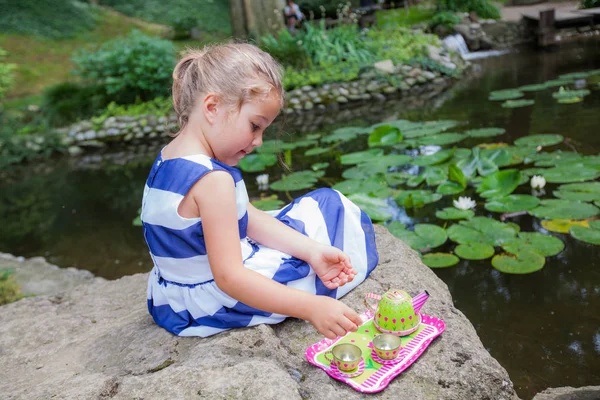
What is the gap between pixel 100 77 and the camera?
7.23 meters

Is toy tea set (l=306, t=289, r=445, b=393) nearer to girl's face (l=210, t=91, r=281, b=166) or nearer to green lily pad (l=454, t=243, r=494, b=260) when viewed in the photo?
girl's face (l=210, t=91, r=281, b=166)

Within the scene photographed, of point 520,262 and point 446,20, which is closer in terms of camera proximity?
point 520,262

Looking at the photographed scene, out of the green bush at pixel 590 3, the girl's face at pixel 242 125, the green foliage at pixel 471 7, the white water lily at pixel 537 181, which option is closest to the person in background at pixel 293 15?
the green foliage at pixel 471 7

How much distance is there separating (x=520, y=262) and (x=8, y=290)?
8.75 ft

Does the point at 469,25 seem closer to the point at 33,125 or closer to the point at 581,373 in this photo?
the point at 33,125

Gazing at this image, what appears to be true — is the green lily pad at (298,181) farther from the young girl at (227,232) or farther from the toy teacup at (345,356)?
the toy teacup at (345,356)

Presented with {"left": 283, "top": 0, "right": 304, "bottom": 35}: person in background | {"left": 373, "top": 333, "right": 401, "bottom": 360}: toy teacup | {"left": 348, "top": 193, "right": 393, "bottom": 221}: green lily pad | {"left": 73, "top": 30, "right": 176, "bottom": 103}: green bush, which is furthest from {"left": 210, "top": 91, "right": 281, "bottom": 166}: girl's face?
{"left": 283, "top": 0, "right": 304, "bottom": 35}: person in background

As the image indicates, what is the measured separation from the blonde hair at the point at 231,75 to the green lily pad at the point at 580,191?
7.09 ft

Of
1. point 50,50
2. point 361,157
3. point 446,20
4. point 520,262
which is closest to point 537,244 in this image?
point 520,262

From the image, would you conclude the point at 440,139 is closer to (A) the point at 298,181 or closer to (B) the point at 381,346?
(A) the point at 298,181

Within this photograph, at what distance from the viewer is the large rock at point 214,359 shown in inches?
47.6

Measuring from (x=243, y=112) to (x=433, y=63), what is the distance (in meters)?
6.46

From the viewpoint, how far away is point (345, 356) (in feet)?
4.32

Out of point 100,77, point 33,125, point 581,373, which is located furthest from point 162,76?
point 581,373
